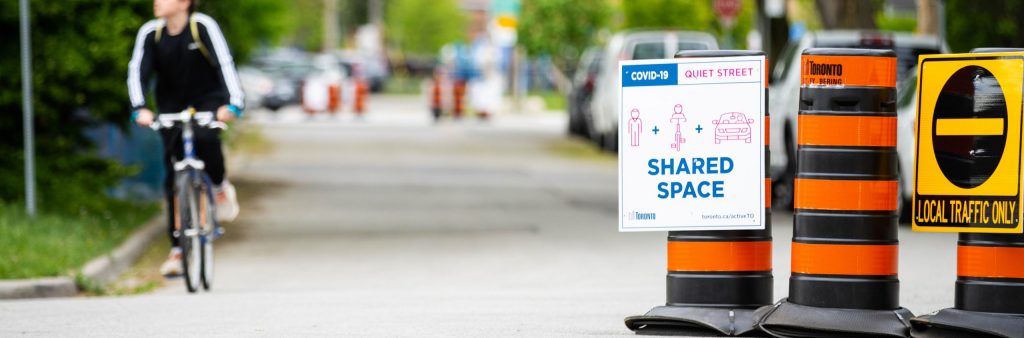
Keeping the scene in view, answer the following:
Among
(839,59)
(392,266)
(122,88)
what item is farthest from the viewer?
(122,88)

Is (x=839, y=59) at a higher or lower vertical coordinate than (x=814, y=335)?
higher

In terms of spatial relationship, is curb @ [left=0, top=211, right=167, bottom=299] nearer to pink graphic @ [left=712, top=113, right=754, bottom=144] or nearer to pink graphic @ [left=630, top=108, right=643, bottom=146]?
pink graphic @ [left=630, top=108, right=643, bottom=146]

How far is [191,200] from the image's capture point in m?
10.5

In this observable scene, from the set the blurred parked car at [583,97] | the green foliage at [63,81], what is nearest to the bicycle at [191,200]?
the green foliage at [63,81]

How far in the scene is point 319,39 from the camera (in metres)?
103

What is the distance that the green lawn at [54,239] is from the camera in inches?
436

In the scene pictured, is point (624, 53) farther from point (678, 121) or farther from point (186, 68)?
point (678, 121)

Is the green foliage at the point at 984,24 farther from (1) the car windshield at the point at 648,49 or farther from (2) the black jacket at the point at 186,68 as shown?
(2) the black jacket at the point at 186,68

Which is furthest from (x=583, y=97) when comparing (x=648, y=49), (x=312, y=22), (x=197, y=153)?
(x=312, y=22)

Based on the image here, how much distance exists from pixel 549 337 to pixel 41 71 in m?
7.07

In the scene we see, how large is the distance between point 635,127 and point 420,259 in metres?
6.06

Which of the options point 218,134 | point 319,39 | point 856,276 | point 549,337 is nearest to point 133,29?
point 218,134

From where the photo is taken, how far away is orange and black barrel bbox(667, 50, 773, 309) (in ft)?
24.6

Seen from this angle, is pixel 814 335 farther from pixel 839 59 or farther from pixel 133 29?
pixel 133 29
